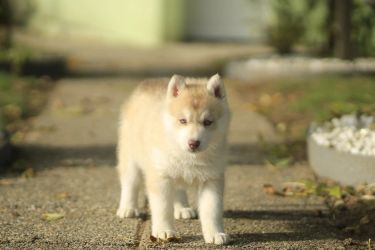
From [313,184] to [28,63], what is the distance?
6.63 m

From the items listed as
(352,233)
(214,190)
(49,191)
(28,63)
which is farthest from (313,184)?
(28,63)

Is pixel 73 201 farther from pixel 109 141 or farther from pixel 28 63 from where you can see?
pixel 28 63

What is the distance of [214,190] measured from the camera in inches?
183

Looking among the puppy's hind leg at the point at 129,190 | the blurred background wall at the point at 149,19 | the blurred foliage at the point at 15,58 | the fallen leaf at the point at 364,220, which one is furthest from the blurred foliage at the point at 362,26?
the puppy's hind leg at the point at 129,190

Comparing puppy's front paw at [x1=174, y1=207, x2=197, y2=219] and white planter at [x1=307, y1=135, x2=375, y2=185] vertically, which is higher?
white planter at [x1=307, y1=135, x2=375, y2=185]

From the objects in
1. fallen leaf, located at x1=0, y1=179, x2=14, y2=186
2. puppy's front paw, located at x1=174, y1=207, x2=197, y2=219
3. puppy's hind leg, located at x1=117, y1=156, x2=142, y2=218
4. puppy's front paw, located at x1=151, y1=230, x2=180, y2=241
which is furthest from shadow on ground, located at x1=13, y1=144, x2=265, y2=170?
puppy's front paw, located at x1=151, y1=230, x2=180, y2=241

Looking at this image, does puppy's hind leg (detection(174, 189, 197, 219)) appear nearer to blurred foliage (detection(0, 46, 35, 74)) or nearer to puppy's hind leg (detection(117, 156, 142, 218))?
puppy's hind leg (detection(117, 156, 142, 218))

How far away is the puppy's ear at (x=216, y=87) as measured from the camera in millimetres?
4594

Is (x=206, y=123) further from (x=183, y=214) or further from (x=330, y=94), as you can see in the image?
(x=330, y=94)

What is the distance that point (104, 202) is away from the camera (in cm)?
559

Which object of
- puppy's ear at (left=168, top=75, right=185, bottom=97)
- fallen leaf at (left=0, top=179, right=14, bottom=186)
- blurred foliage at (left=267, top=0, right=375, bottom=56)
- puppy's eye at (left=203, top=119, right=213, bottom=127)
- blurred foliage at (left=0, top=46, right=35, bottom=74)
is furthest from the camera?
blurred foliage at (left=267, top=0, right=375, bottom=56)

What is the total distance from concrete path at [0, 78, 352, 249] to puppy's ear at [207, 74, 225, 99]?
Answer: 873mm

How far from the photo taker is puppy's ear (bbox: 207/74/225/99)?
181 inches

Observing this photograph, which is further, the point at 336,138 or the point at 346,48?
the point at 346,48
